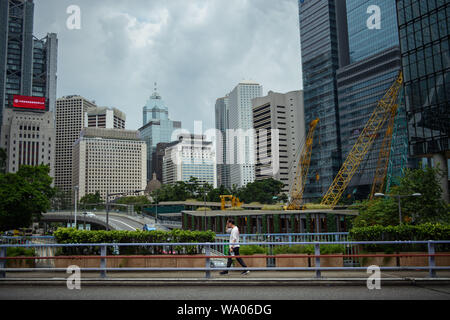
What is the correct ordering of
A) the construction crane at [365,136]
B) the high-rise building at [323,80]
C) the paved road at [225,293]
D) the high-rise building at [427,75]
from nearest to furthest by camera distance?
the paved road at [225,293]
the high-rise building at [427,75]
the construction crane at [365,136]
the high-rise building at [323,80]


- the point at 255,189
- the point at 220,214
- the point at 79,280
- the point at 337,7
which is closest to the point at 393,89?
the point at 220,214

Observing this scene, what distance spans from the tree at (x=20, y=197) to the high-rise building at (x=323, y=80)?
122329mm

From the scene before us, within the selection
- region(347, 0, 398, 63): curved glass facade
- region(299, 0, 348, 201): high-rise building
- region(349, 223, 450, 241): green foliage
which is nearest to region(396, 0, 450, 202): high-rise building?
region(349, 223, 450, 241): green foliage

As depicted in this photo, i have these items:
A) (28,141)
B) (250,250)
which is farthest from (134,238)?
(28,141)

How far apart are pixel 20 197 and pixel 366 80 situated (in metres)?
126

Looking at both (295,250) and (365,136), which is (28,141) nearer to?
(365,136)

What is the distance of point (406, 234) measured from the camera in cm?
1645

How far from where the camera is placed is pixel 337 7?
177 m

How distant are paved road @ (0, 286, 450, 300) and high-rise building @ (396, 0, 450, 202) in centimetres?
4068

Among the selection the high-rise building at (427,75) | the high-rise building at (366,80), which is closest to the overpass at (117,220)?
the high-rise building at (427,75)

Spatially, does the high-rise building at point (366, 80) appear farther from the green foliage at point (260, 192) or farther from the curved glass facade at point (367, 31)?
the green foliage at point (260, 192)

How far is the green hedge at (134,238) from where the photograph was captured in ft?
53.8
